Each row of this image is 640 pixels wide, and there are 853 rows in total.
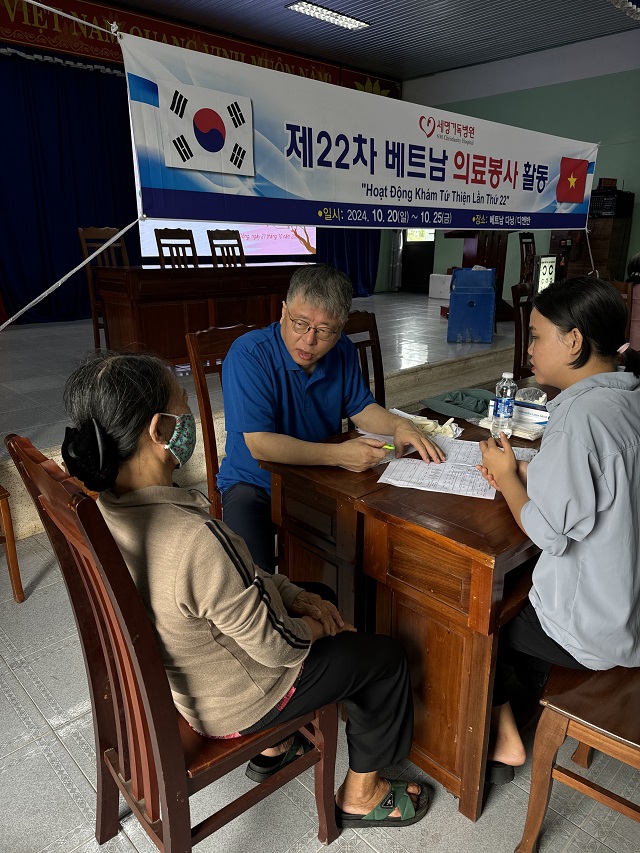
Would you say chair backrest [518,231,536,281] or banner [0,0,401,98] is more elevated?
banner [0,0,401,98]

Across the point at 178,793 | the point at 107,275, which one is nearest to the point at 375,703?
Answer: the point at 178,793

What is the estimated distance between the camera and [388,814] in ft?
4.12

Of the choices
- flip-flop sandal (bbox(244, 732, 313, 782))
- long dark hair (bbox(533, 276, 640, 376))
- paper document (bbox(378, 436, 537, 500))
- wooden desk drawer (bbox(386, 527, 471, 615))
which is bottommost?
flip-flop sandal (bbox(244, 732, 313, 782))

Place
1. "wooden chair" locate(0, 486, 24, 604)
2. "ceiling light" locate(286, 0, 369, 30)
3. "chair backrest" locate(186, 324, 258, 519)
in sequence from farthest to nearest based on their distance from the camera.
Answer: "ceiling light" locate(286, 0, 369, 30), "wooden chair" locate(0, 486, 24, 604), "chair backrest" locate(186, 324, 258, 519)

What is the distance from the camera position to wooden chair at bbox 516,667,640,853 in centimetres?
99

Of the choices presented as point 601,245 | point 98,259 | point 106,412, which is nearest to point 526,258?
A: point 601,245

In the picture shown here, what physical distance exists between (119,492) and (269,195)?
1.85 m

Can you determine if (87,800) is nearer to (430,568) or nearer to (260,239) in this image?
(430,568)

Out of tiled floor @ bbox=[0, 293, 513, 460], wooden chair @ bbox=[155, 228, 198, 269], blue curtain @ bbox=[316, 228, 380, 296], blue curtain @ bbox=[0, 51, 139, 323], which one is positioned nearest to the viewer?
tiled floor @ bbox=[0, 293, 513, 460]

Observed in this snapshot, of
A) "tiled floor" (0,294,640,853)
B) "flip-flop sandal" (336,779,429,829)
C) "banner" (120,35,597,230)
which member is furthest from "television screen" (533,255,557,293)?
"flip-flop sandal" (336,779,429,829)

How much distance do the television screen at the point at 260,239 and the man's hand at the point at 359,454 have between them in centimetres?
616

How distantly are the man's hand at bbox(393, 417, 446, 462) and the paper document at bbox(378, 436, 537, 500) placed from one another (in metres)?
0.02

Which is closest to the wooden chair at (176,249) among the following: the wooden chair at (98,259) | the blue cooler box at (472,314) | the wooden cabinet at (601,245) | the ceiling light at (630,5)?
the wooden chair at (98,259)

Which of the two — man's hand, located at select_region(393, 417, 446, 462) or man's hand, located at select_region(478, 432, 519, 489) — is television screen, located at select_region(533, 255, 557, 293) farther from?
man's hand, located at select_region(478, 432, 519, 489)
